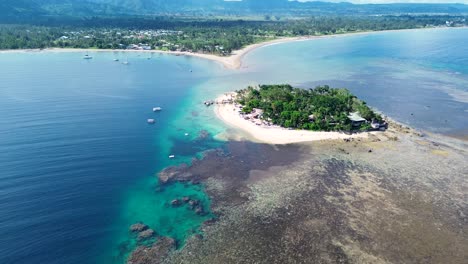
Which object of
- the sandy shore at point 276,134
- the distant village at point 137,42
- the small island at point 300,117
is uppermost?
the distant village at point 137,42

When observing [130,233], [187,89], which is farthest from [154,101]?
[130,233]

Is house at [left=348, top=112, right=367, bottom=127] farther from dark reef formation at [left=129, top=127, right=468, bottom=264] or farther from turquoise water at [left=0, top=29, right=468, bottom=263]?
turquoise water at [left=0, top=29, right=468, bottom=263]

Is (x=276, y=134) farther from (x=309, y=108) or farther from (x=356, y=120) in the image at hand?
(x=356, y=120)

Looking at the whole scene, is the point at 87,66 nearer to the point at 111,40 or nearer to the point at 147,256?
the point at 111,40

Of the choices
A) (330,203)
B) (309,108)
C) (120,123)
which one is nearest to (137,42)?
(120,123)

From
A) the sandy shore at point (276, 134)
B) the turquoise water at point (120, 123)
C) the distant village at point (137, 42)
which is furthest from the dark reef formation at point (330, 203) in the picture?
the distant village at point (137, 42)

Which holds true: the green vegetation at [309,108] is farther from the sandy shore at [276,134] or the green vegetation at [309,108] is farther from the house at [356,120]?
the sandy shore at [276,134]
